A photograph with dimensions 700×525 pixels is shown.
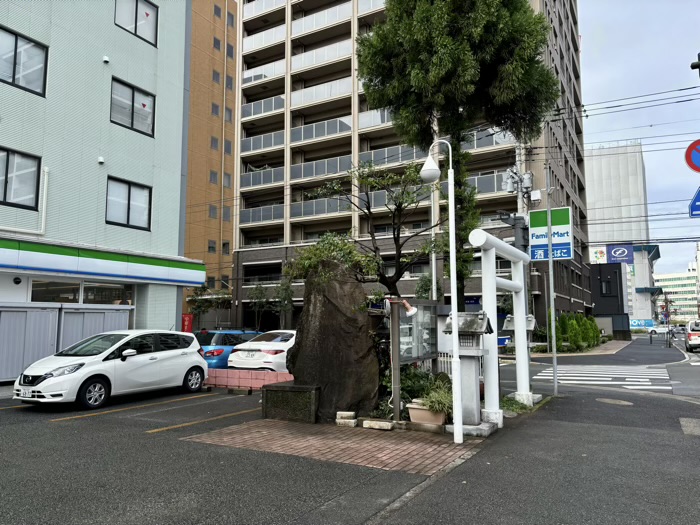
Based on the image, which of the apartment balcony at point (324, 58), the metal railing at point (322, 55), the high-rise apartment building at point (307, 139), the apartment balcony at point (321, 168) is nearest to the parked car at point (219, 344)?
the high-rise apartment building at point (307, 139)

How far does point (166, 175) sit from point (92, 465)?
46.3ft

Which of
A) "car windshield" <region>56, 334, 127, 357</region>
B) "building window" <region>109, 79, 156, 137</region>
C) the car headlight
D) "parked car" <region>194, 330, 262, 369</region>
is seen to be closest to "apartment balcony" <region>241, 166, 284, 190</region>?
"building window" <region>109, 79, 156, 137</region>

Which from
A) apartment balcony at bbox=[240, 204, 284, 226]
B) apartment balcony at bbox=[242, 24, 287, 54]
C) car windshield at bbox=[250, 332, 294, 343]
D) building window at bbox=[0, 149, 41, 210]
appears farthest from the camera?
apartment balcony at bbox=[242, 24, 287, 54]

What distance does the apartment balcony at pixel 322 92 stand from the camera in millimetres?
36625

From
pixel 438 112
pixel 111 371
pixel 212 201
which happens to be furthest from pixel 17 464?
pixel 212 201

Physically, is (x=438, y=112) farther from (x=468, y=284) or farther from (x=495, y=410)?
(x=468, y=284)

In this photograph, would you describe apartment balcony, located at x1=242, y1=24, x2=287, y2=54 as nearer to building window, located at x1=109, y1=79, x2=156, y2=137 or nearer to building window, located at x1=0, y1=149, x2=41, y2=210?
building window, located at x1=109, y1=79, x2=156, y2=137

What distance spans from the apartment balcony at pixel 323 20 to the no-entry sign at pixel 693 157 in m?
33.2

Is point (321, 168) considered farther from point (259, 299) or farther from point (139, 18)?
point (139, 18)

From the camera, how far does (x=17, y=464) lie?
6.30m

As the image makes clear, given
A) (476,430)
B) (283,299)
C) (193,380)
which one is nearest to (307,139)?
(283,299)

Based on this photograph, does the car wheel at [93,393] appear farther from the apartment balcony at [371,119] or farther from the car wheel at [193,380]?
the apartment balcony at [371,119]

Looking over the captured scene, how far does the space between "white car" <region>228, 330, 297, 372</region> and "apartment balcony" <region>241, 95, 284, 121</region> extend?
2891 cm

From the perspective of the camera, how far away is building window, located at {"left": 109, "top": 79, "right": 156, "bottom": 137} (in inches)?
679
